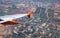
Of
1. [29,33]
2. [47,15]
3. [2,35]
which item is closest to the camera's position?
[2,35]

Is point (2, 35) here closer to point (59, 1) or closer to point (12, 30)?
point (12, 30)

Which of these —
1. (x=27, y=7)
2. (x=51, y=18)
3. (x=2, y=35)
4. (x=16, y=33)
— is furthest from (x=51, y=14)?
(x=2, y=35)

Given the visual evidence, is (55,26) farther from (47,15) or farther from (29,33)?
(29,33)

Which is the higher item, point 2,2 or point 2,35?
point 2,2

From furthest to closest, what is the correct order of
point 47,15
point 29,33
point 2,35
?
1. point 47,15
2. point 29,33
3. point 2,35

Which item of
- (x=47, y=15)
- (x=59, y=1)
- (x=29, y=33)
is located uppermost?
(x=59, y=1)

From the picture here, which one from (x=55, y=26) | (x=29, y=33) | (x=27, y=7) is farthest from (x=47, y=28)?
(x=27, y=7)

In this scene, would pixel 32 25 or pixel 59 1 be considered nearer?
pixel 32 25
